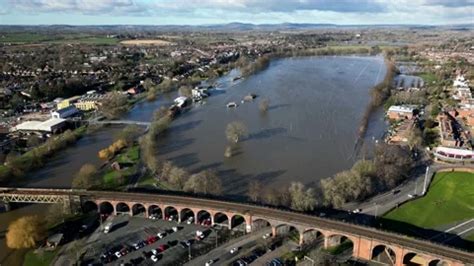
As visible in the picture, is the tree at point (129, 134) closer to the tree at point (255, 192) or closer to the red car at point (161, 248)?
the tree at point (255, 192)

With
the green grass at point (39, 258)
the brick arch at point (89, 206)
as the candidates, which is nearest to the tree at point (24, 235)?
the green grass at point (39, 258)

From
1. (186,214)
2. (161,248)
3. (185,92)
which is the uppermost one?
(185,92)

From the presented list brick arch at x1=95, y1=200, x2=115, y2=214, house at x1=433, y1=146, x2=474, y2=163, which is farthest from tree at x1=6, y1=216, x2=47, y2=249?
house at x1=433, y1=146, x2=474, y2=163

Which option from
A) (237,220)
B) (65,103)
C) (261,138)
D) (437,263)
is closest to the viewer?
(437,263)

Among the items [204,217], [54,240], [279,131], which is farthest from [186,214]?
[279,131]

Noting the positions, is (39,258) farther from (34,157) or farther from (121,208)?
(34,157)

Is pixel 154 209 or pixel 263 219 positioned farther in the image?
pixel 154 209

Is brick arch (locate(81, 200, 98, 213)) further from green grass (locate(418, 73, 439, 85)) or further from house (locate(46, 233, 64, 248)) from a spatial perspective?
green grass (locate(418, 73, 439, 85))
